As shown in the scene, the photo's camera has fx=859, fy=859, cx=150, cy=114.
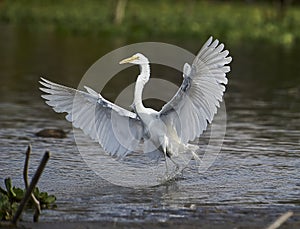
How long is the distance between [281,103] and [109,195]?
8.52 metres

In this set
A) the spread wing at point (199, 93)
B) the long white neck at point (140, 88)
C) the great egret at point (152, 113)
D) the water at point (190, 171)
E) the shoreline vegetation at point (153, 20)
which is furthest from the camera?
the shoreline vegetation at point (153, 20)

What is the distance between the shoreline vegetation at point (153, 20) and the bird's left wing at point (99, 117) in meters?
22.1

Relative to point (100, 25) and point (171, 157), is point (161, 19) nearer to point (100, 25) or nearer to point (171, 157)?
point (100, 25)

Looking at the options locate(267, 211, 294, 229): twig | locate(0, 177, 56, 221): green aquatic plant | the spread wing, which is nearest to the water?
locate(0, 177, 56, 221): green aquatic plant

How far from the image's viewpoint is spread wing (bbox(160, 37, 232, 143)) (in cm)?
928

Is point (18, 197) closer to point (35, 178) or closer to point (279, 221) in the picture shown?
point (35, 178)

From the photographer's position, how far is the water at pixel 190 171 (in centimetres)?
834

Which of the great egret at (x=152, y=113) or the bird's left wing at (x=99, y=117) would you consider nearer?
the great egret at (x=152, y=113)

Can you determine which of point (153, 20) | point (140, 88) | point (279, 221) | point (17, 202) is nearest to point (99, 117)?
point (140, 88)

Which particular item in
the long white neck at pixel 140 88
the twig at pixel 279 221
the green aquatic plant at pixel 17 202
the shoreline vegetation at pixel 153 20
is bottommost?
the green aquatic plant at pixel 17 202

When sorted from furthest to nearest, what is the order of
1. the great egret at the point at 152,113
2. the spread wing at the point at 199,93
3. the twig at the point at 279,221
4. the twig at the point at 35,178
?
the great egret at the point at 152,113 → the spread wing at the point at 199,93 → the twig at the point at 35,178 → the twig at the point at 279,221

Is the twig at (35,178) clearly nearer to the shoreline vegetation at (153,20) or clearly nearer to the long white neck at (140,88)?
the long white neck at (140,88)

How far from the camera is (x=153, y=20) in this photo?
37.8 metres

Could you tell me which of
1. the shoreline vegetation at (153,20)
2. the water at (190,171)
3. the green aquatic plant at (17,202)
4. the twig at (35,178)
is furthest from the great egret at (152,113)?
the shoreline vegetation at (153,20)
